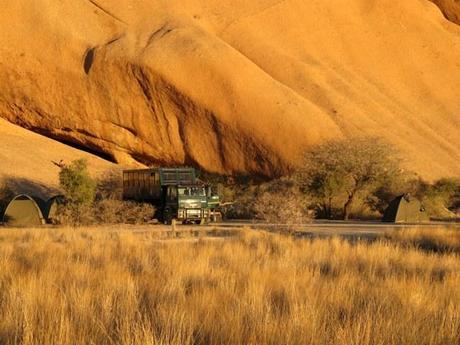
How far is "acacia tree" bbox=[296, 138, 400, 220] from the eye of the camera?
3947cm

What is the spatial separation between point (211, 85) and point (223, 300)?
131 ft

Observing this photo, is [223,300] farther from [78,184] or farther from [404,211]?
[78,184]

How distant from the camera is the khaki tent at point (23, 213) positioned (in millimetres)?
31953

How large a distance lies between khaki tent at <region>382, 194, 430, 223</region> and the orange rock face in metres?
10.6

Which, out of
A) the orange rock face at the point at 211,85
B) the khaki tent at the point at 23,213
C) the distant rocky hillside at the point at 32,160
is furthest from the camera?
the orange rock face at the point at 211,85

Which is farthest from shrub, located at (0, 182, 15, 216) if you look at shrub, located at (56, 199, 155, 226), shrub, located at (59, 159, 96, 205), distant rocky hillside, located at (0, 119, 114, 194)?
shrub, located at (56, 199, 155, 226)

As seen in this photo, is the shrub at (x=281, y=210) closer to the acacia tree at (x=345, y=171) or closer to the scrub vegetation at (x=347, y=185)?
the scrub vegetation at (x=347, y=185)

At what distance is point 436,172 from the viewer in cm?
4822

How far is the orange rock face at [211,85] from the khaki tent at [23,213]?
16.8 m

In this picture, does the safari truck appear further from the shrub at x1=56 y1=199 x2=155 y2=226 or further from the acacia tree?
the acacia tree

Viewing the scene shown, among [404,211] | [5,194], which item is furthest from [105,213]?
[404,211]

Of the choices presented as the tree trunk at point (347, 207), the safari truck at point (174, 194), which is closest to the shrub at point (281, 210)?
the safari truck at point (174, 194)

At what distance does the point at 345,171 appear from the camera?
39531 millimetres

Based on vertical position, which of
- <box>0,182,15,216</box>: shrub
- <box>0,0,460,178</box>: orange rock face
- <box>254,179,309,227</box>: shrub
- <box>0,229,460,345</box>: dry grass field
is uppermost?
<box>0,0,460,178</box>: orange rock face
